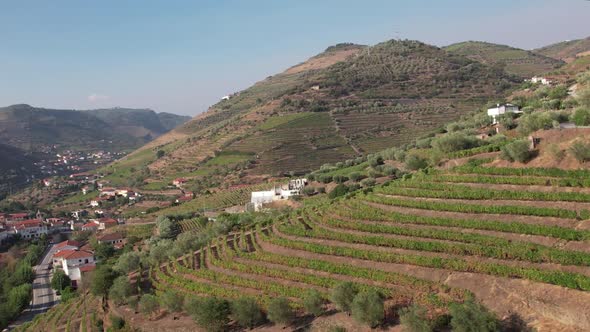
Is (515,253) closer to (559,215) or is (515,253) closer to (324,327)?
(559,215)

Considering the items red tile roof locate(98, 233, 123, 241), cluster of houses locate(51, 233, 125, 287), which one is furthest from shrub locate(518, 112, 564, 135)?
red tile roof locate(98, 233, 123, 241)

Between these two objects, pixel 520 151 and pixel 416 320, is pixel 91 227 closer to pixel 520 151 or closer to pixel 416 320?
pixel 520 151

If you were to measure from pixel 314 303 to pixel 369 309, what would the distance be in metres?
3.24

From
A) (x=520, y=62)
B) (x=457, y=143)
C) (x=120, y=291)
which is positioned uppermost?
(x=520, y=62)

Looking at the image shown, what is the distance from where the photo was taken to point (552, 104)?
44188 mm

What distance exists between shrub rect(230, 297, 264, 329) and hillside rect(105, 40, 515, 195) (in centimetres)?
6370

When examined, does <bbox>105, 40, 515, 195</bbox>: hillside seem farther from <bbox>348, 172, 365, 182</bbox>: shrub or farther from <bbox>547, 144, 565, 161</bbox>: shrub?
<bbox>547, 144, 565, 161</bbox>: shrub

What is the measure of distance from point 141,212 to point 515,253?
256 ft

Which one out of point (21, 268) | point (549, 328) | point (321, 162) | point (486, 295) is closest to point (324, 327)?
point (486, 295)

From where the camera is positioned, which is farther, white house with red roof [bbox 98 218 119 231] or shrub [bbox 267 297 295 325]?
white house with red roof [bbox 98 218 119 231]

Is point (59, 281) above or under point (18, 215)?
under

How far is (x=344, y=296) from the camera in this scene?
73.0 feet

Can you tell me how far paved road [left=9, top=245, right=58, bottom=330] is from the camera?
4809 cm

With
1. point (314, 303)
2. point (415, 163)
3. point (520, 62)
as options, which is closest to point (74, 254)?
point (415, 163)
